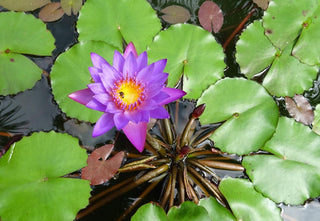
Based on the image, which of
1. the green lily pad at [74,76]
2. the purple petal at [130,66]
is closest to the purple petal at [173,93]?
the purple petal at [130,66]

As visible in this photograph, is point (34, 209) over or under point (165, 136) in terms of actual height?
under

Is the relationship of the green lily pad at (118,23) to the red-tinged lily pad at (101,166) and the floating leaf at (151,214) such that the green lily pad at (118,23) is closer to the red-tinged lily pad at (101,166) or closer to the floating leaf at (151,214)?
the red-tinged lily pad at (101,166)

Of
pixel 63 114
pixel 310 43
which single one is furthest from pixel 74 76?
pixel 310 43

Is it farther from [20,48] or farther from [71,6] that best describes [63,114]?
[71,6]

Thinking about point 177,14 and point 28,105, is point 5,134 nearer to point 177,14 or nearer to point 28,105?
point 28,105

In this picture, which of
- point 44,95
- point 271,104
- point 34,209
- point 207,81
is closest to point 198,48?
point 207,81
